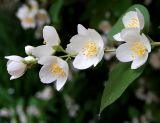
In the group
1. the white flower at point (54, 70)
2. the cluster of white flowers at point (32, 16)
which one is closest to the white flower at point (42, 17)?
the cluster of white flowers at point (32, 16)

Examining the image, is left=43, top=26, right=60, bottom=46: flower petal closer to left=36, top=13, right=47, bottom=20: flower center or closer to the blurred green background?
left=36, top=13, right=47, bottom=20: flower center

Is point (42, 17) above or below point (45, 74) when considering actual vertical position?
below

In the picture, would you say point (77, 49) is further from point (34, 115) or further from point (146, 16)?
point (34, 115)

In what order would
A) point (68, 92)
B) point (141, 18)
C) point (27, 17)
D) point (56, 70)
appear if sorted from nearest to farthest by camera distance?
point (141, 18), point (56, 70), point (27, 17), point (68, 92)

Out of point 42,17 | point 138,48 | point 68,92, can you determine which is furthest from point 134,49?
point 68,92

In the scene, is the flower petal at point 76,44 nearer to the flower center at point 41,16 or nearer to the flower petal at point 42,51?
the flower petal at point 42,51

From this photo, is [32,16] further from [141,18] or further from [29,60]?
[141,18]

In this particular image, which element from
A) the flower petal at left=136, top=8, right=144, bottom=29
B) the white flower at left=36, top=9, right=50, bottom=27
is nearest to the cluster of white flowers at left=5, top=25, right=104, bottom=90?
the flower petal at left=136, top=8, right=144, bottom=29
